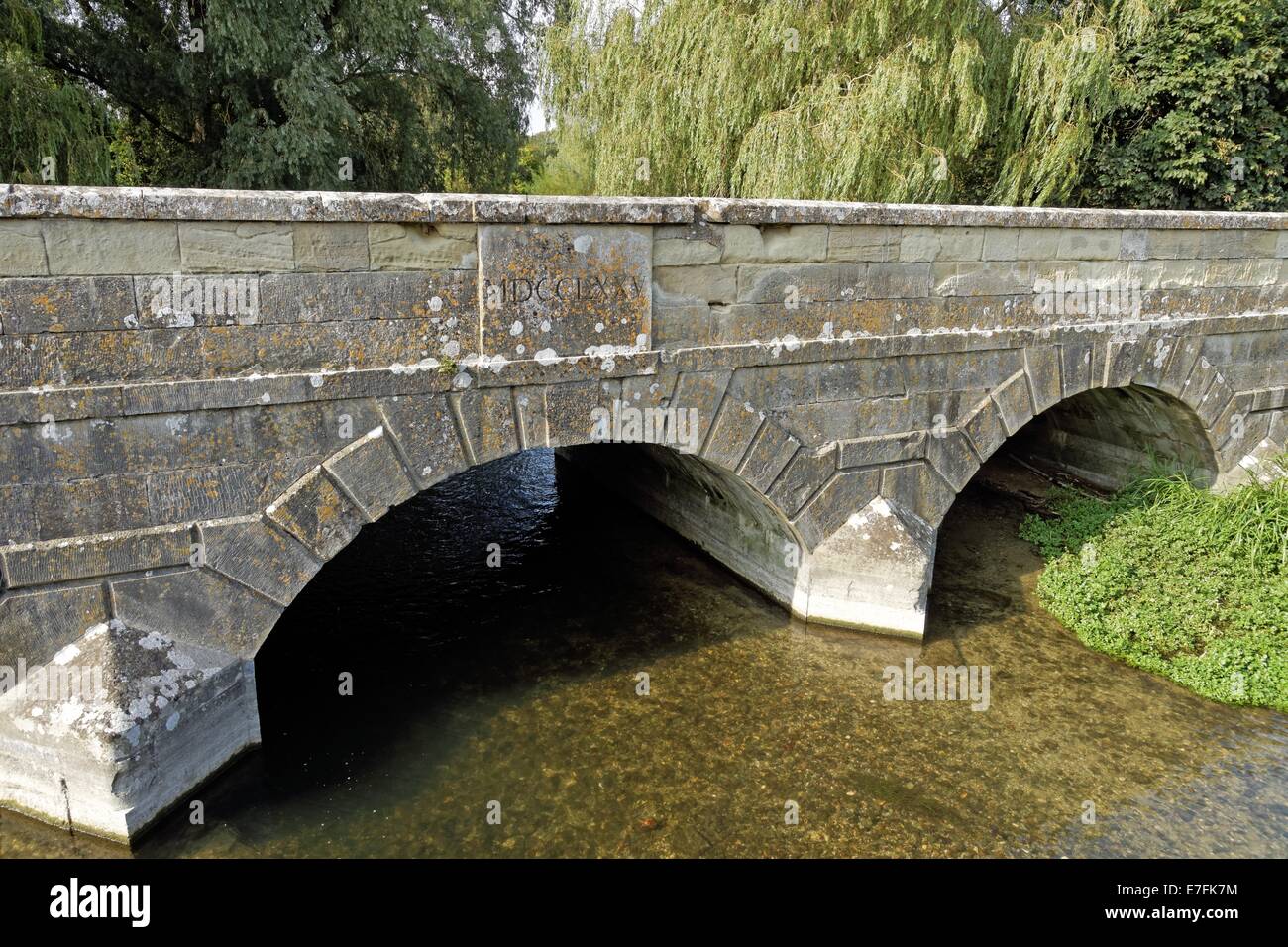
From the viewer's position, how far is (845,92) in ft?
34.1

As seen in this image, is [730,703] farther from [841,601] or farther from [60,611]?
[60,611]

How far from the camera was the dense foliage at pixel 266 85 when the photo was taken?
395 inches

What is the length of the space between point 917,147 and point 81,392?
922cm

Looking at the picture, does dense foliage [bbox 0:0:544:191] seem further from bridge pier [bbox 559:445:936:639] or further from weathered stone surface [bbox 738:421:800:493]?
weathered stone surface [bbox 738:421:800:493]

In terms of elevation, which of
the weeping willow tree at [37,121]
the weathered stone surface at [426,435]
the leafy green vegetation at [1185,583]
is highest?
the weeping willow tree at [37,121]

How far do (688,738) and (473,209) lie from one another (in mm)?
3370

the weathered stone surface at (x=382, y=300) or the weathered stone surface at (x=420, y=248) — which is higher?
the weathered stone surface at (x=420, y=248)

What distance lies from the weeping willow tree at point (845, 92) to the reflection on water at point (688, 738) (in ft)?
17.2

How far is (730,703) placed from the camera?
18.8 feet

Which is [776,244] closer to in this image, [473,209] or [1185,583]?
[473,209]

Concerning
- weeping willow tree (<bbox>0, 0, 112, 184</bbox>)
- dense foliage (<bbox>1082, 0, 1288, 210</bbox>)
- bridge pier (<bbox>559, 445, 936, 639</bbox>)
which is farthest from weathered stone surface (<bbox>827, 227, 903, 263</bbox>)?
weeping willow tree (<bbox>0, 0, 112, 184</bbox>)

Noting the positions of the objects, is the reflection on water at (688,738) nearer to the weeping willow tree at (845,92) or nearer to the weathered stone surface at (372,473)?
the weathered stone surface at (372,473)

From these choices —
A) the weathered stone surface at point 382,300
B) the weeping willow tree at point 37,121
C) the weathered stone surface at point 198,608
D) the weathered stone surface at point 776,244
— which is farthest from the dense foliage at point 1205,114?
the weeping willow tree at point 37,121
